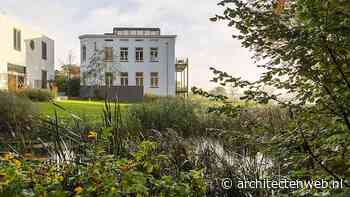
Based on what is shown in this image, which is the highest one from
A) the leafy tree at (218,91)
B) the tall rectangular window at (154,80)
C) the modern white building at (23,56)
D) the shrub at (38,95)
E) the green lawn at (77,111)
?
the modern white building at (23,56)

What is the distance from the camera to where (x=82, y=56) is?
31750 millimetres

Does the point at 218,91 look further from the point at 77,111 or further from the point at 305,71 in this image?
the point at 77,111

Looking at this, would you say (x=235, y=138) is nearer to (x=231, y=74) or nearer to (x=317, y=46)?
(x=231, y=74)

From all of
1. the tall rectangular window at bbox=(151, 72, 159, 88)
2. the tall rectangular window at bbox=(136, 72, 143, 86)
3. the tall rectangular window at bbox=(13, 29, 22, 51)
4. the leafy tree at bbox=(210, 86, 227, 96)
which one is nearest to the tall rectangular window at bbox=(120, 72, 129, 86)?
the tall rectangular window at bbox=(136, 72, 143, 86)

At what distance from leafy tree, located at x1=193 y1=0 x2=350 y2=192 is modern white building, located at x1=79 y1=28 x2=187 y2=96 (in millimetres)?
28526

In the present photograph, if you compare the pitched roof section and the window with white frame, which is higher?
the pitched roof section

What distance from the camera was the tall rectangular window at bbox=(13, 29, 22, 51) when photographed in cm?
2668

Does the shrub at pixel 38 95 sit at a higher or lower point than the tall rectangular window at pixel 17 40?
lower

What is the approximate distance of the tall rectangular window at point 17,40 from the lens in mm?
26678

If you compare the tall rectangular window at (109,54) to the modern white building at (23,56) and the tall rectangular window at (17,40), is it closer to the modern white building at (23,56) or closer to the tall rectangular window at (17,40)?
the modern white building at (23,56)

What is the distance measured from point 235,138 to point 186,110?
6401 millimetres

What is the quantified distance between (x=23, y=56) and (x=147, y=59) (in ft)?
29.2

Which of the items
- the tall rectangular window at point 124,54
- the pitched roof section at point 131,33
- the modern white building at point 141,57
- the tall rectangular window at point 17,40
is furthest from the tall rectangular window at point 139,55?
the tall rectangular window at point 17,40

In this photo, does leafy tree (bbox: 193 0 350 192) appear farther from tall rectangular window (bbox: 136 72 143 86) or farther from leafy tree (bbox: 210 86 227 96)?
→ tall rectangular window (bbox: 136 72 143 86)
